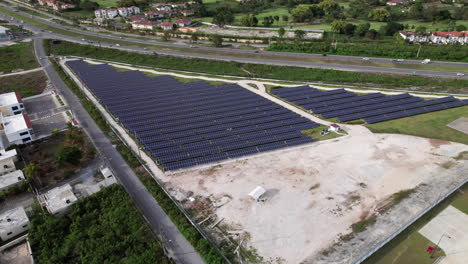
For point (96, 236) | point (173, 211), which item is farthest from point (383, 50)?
point (96, 236)

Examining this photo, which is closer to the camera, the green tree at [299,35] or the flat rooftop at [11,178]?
the flat rooftop at [11,178]

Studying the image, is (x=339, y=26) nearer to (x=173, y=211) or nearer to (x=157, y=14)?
(x=157, y=14)

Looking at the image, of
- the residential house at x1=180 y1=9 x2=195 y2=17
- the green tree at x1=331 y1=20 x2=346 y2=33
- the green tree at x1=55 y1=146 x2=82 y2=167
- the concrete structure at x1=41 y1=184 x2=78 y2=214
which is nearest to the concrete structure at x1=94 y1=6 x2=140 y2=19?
the residential house at x1=180 y1=9 x2=195 y2=17

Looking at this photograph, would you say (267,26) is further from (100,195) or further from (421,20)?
(100,195)

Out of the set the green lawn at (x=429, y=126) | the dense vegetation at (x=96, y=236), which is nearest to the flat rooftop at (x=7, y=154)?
the dense vegetation at (x=96, y=236)

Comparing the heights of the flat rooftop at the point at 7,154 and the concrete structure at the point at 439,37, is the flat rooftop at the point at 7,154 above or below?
below

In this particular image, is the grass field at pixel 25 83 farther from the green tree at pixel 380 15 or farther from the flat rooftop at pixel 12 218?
the green tree at pixel 380 15
